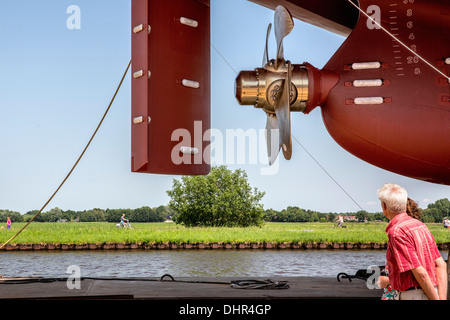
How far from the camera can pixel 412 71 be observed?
624 centimetres

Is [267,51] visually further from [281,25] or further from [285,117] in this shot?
[285,117]

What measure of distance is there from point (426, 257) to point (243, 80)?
3349 millimetres

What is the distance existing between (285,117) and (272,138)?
114cm

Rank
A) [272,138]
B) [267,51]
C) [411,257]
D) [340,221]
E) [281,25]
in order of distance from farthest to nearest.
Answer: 1. [340,221]
2. [272,138]
3. [267,51]
4. [281,25]
5. [411,257]

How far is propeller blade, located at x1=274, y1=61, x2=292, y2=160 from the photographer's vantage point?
20.5 feet

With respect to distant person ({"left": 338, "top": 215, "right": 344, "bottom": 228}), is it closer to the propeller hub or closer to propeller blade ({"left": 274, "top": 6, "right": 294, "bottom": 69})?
the propeller hub

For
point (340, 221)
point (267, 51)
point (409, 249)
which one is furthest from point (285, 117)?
point (340, 221)

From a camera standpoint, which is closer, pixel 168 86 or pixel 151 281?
pixel 168 86

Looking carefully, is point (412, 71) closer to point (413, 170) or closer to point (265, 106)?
point (413, 170)

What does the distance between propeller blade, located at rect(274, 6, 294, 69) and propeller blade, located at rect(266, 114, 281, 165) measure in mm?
923

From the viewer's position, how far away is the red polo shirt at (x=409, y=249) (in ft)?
12.4

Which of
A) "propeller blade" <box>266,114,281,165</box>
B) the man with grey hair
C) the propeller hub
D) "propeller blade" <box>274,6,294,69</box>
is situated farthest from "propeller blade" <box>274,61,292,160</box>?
the man with grey hair

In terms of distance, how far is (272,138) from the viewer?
7.45m
